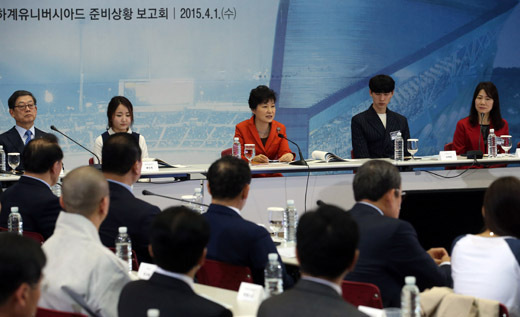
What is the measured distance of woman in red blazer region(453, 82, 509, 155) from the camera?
230 inches

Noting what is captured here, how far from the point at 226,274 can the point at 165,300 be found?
841 millimetres

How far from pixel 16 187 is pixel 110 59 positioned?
3623 mm

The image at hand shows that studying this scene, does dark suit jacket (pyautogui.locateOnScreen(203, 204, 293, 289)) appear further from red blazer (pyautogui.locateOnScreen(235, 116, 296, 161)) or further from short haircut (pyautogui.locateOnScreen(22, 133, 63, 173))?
red blazer (pyautogui.locateOnScreen(235, 116, 296, 161))

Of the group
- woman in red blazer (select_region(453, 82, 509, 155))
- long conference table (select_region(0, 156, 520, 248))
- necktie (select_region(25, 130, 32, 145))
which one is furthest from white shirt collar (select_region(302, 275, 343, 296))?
woman in red blazer (select_region(453, 82, 509, 155))

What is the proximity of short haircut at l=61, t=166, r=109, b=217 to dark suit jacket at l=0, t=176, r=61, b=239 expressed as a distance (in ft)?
3.62

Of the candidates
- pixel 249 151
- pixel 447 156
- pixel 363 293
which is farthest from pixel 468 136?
pixel 363 293

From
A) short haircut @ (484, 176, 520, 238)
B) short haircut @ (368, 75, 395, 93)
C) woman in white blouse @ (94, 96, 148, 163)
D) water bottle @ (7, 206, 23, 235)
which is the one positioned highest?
short haircut @ (368, 75, 395, 93)

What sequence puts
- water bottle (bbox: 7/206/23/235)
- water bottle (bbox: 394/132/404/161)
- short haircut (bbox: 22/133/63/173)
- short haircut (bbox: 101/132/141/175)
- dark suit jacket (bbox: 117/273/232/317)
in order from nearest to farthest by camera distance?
1. dark suit jacket (bbox: 117/273/232/317)
2. short haircut (bbox: 101/132/141/175)
3. water bottle (bbox: 7/206/23/235)
4. short haircut (bbox: 22/133/63/173)
5. water bottle (bbox: 394/132/404/161)

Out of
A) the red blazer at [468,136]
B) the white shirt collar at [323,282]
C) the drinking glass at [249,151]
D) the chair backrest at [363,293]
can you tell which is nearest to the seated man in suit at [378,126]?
the red blazer at [468,136]

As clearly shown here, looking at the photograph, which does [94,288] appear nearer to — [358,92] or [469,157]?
[469,157]

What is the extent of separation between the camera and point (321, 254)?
178 cm

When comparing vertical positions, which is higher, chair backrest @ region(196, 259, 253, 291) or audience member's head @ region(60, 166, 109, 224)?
audience member's head @ region(60, 166, 109, 224)

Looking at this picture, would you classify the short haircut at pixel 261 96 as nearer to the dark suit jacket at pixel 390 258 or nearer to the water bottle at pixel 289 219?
the water bottle at pixel 289 219

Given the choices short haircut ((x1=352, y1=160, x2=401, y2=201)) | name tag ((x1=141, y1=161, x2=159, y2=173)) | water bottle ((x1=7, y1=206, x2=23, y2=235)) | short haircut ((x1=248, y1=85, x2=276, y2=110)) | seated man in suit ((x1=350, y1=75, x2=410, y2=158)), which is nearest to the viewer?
short haircut ((x1=352, y1=160, x2=401, y2=201))
